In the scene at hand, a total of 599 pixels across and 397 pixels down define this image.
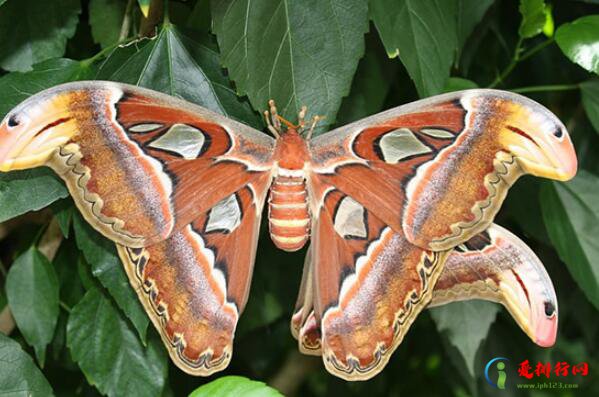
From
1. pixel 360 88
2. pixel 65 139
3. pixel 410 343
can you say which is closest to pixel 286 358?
pixel 410 343

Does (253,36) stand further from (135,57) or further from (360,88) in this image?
(360,88)

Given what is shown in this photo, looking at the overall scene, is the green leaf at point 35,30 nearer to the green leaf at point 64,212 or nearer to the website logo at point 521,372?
the green leaf at point 64,212

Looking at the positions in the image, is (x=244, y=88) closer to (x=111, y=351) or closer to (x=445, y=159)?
(x=445, y=159)

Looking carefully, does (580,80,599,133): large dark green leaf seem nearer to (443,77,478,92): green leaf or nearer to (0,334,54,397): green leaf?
(443,77,478,92): green leaf

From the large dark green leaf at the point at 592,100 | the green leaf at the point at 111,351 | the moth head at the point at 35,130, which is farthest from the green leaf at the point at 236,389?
the large dark green leaf at the point at 592,100

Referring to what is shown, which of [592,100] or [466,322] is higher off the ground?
[592,100]

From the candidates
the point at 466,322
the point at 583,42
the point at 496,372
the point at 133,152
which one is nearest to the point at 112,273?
the point at 133,152
